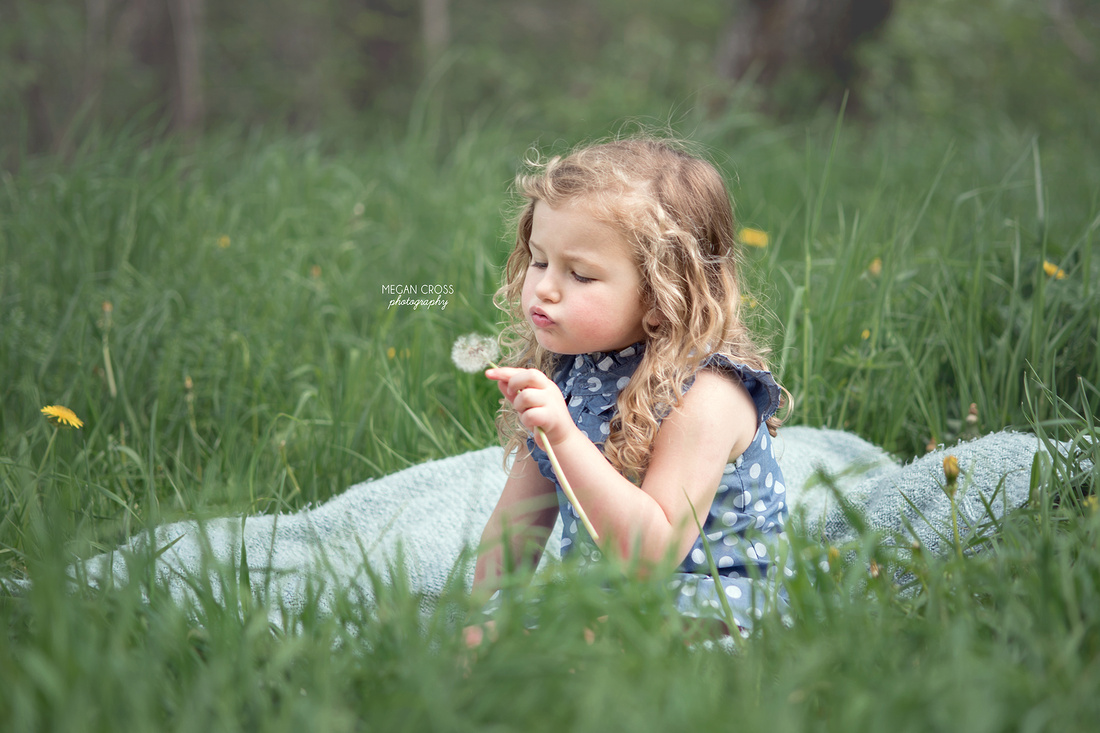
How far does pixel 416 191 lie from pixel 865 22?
3.45m

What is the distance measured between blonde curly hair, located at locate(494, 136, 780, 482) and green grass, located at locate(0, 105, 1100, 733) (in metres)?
0.28

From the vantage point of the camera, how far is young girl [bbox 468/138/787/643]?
120cm

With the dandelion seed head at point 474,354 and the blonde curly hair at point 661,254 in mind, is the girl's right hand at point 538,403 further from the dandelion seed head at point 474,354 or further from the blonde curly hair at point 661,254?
the dandelion seed head at point 474,354

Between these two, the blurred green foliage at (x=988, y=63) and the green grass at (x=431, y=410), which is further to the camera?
the blurred green foliage at (x=988, y=63)

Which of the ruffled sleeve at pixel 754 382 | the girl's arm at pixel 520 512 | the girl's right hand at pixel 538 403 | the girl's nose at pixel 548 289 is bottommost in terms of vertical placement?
the girl's arm at pixel 520 512

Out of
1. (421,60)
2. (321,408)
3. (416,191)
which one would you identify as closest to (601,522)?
(321,408)

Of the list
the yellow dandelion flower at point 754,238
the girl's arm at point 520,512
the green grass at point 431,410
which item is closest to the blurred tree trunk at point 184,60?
the green grass at point 431,410

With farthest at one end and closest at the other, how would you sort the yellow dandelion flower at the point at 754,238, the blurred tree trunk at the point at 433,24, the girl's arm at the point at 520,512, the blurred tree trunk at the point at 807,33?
the blurred tree trunk at the point at 433,24
the blurred tree trunk at the point at 807,33
the yellow dandelion flower at the point at 754,238
the girl's arm at the point at 520,512

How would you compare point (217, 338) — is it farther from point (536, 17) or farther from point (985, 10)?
point (536, 17)

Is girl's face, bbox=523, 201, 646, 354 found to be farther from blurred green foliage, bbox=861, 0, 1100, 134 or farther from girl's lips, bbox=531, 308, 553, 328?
blurred green foliage, bbox=861, 0, 1100, 134

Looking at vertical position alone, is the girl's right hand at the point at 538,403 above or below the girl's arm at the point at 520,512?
above

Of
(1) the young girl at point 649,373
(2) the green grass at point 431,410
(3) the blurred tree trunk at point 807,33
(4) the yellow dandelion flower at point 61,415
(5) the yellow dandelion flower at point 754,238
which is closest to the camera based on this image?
(2) the green grass at point 431,410

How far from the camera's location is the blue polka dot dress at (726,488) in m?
1.31

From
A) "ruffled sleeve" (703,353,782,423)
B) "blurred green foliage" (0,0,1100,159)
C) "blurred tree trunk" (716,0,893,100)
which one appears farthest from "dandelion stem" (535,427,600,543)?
"blurred tree trunk" (716,0,893,100)
